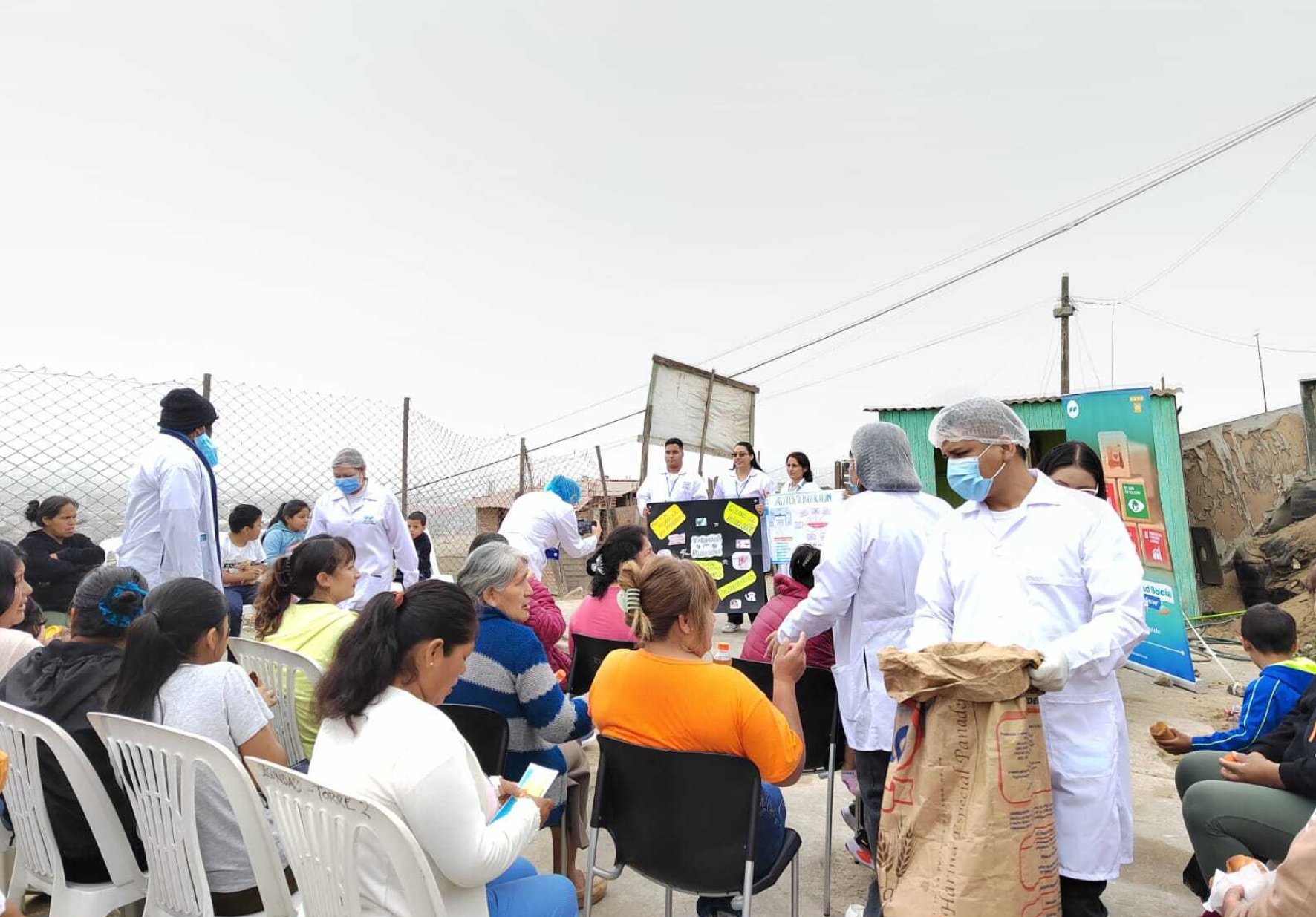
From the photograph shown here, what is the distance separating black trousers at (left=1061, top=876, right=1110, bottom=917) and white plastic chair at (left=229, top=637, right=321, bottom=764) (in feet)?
7.74

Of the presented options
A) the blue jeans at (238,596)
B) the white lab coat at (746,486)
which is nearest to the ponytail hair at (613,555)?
the blue jeans at (238,596)

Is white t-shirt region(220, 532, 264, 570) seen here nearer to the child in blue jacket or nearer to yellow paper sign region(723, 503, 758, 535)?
yellow paper sign region(723, 503, 758, 535)

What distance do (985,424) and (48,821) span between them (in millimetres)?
2786

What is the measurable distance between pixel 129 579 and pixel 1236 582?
10439 millimetres

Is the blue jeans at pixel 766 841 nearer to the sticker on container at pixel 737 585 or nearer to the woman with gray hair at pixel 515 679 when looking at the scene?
the woman with gray hair at pixel 515 679

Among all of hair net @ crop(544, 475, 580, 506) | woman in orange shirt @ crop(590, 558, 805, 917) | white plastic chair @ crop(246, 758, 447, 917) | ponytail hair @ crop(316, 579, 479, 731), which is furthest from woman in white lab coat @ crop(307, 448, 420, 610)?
white plastic chair @ crop(246, 758, 447, 917)

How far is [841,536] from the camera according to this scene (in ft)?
10.2

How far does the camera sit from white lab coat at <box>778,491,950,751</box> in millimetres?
3061

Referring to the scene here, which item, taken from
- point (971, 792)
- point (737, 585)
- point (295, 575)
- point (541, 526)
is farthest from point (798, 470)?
point (971, 792)

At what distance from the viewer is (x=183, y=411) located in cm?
402

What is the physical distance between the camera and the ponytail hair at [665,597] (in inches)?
94.2

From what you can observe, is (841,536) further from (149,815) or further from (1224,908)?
(149,815)

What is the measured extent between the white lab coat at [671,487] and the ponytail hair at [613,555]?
4.17 m

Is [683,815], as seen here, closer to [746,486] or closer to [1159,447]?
[1159,447]
